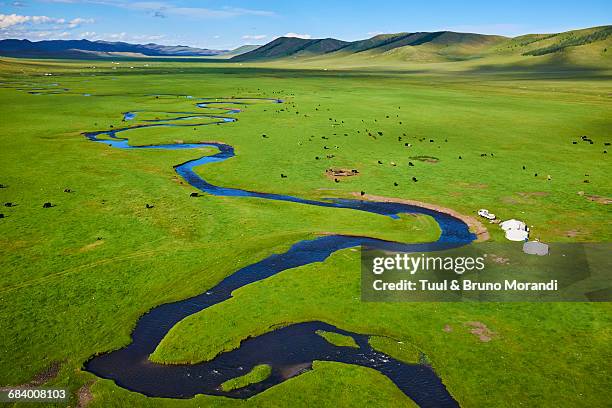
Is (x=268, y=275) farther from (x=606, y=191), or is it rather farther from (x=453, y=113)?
(x=453, y=113)

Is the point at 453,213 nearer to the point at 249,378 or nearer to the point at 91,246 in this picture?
the point at 249,378

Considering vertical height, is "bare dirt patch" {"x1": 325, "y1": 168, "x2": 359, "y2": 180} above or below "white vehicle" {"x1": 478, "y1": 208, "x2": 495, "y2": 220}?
above

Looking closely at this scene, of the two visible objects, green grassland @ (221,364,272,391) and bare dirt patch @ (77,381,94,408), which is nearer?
bare dirt patch @ (77,381,94,408)

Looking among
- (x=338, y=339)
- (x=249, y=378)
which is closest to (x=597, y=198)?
(x=338, y=339)

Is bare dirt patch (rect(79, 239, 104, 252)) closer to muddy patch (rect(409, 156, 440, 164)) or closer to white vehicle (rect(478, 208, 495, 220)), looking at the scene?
white vehicle (rect(478, 208, 495, 220))

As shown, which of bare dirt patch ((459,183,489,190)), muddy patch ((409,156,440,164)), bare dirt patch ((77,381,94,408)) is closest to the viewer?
bare dirt patch ((77,381,94,408))

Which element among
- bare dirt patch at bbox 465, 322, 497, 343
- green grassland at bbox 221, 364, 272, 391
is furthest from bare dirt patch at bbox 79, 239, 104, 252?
bare dirt patch at bbox 465, 322, 497, 343
